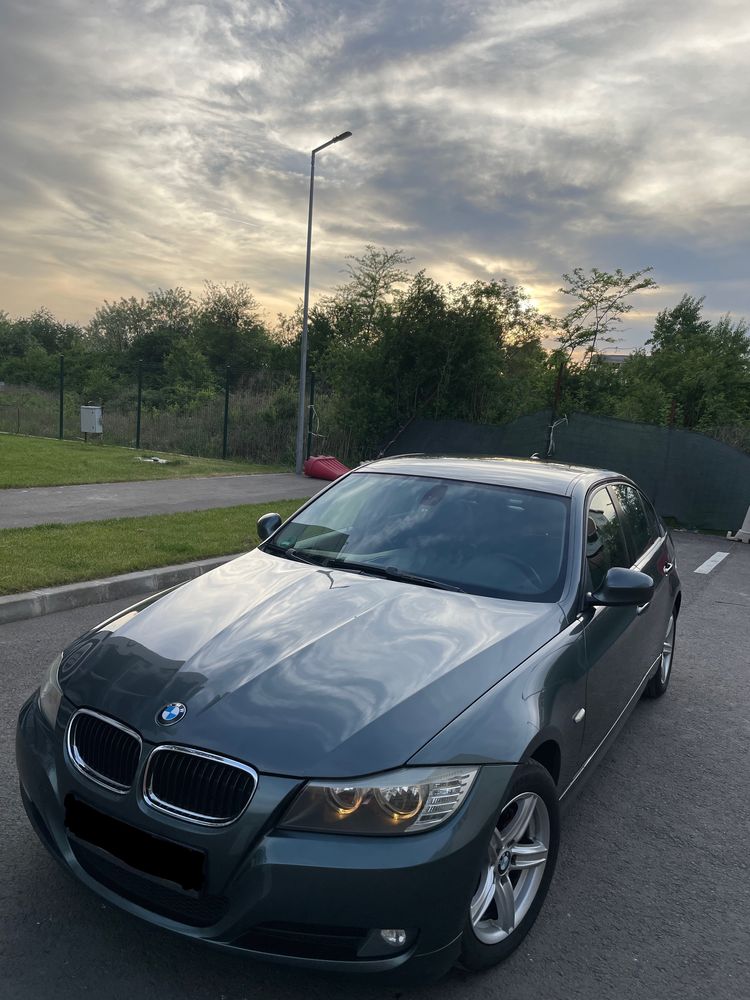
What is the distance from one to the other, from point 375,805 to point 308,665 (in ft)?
1.89

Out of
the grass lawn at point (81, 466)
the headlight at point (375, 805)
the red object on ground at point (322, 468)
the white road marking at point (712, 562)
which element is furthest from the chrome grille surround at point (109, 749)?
the red object on ground at point (322, 468)

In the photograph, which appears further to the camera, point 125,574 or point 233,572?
point 125,574

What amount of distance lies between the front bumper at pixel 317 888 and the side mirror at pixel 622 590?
134cm

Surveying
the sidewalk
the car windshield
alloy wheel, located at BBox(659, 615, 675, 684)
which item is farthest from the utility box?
→ alloy wheel, located at BBox(659, 615, 675, 684)

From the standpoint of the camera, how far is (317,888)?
1911mm

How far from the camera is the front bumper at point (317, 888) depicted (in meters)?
1.92

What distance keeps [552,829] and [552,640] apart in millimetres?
669

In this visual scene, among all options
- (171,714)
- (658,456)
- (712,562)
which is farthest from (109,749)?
(658,456)

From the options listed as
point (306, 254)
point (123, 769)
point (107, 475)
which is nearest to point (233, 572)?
point (123, 769)

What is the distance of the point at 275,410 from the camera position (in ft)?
73.0

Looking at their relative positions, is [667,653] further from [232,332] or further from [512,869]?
[232,332]

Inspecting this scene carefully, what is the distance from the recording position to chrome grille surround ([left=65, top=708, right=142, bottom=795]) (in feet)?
7.07

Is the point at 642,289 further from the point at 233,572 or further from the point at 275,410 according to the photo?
the point at 233,572

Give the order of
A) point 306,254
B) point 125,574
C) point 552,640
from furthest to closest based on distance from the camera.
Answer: point 306,254, point 125,574, point 552,640
